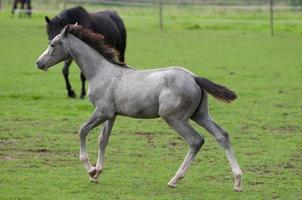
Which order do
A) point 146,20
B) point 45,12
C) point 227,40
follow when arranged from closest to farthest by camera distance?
point 227,40
point 146,20
point 45,12

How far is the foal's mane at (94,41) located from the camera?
8.99 meters

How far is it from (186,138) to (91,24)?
809 centimetres

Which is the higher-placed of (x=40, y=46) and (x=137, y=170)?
(x=137, y=170)

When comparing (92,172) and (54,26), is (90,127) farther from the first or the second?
(54,26)

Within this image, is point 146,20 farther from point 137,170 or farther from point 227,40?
point 137,170

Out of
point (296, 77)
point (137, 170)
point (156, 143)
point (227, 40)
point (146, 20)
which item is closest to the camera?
point (137, 170)

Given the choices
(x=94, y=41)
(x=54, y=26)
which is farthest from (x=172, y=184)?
(x=54, y=26)

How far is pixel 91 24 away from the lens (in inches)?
632

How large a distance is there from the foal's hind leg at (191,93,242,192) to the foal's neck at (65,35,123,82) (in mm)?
1090

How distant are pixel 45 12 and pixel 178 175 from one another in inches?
1287

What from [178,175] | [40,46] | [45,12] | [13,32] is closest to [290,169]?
[178,175]

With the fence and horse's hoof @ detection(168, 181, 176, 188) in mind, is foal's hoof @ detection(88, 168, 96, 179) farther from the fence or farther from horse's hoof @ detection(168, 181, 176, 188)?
the fence

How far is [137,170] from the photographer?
30.8ft

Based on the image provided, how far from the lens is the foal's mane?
8.99 metres
